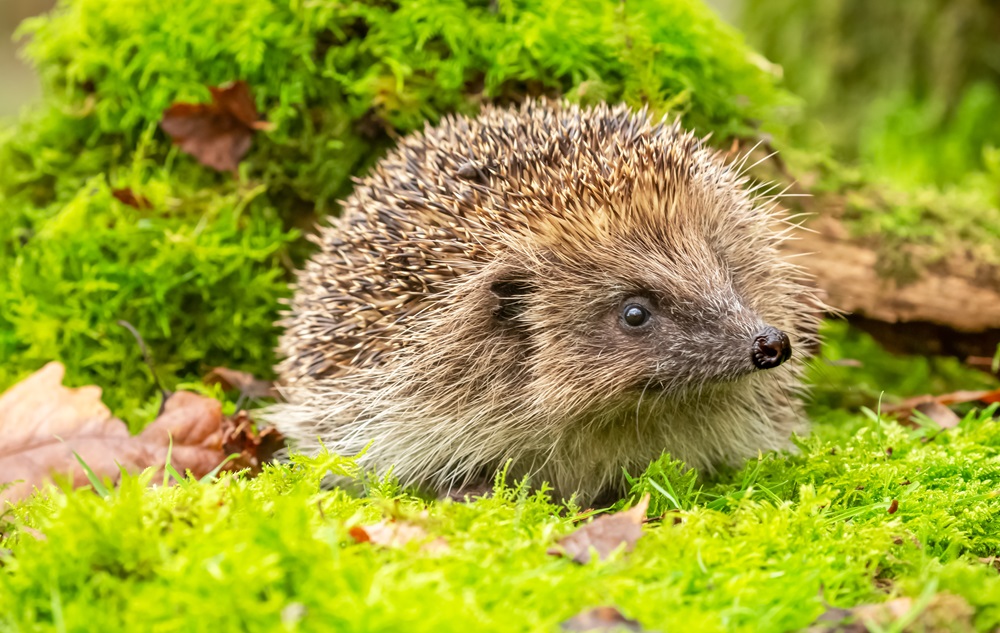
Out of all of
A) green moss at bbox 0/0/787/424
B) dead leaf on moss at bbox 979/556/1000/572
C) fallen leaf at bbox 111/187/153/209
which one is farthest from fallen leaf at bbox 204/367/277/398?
dead leaf on moss at bbox 979/556/1000/572

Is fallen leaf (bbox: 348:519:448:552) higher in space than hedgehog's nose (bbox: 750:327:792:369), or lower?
lower

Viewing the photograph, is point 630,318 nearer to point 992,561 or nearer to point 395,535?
point 395,535

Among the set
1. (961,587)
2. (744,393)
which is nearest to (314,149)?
(744,393)

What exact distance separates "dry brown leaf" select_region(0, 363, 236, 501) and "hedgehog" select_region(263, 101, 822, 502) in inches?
18.1

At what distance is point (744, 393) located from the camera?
4.33 metres

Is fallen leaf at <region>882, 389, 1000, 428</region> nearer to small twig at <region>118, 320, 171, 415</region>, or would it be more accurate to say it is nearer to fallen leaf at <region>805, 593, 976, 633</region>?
fallen leaf at <region>805, 593, 976, 633</region>

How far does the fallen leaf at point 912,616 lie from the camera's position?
2.57 m

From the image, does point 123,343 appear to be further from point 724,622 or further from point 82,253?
point 724,622

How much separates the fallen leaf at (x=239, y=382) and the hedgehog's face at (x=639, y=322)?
194 centimetres

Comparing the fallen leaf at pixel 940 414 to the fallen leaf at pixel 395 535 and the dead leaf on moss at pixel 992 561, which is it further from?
the fallen leaf at pixel 395 535

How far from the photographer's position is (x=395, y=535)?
2.93m

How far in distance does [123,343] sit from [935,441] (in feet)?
14.9

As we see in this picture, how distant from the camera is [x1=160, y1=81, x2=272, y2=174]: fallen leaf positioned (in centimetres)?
548

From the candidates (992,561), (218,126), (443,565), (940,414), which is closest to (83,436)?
(218,126)
